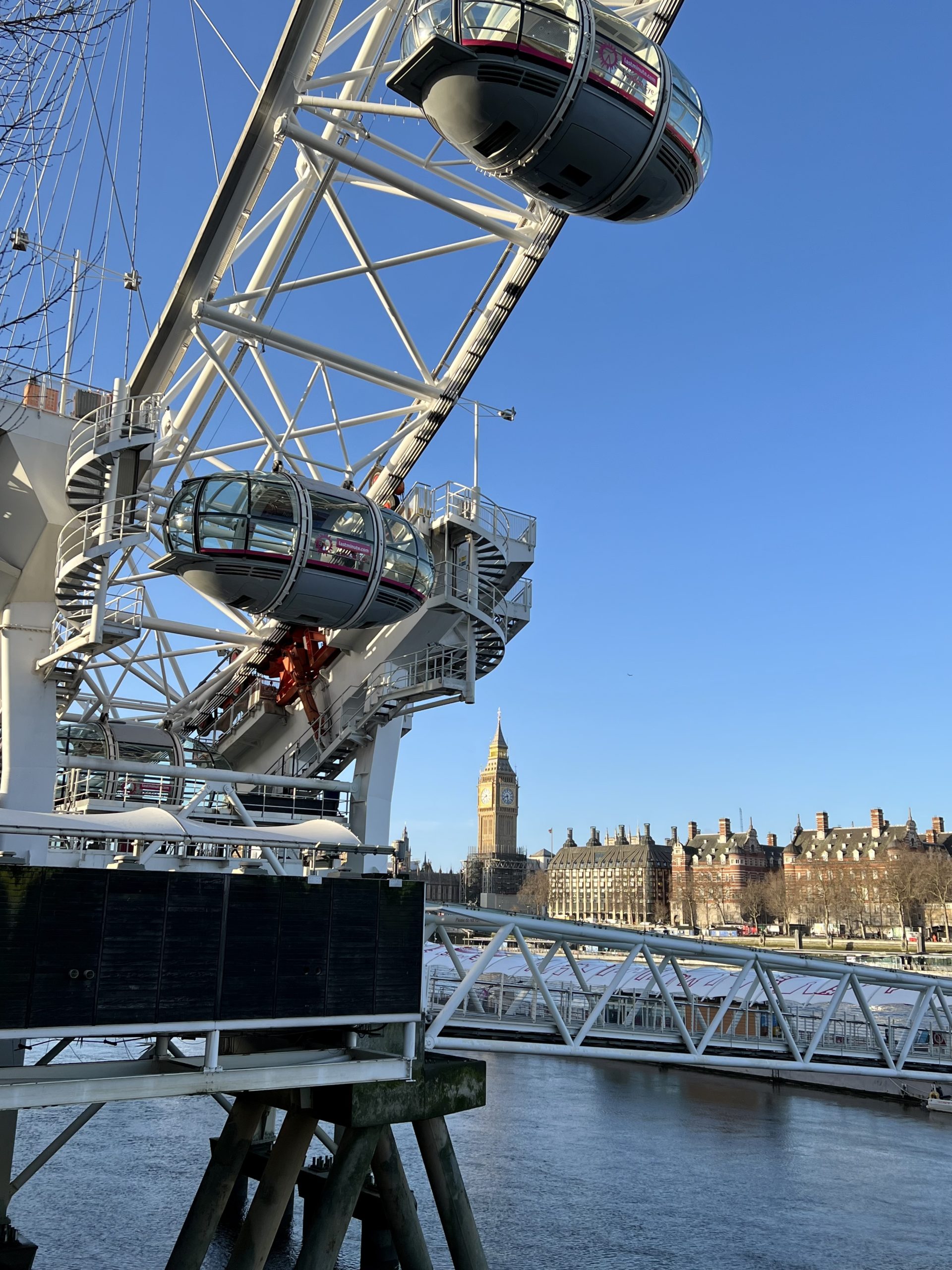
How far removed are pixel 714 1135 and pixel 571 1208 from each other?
39.5 feet

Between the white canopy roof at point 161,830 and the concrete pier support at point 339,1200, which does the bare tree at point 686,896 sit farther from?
the concrete pier support at point 339,1200

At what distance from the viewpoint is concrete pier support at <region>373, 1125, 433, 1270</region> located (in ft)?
52.1

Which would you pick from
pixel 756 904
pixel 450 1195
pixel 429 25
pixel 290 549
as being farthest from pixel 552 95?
pixel 756 904

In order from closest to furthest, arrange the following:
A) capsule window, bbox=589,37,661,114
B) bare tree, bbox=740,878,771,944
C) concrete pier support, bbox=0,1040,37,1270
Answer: capsule window, bbox=589,37,661,114, concrete pier support, bbox=0,1040,37,1270, bare tree, bbox=740,878,771,944

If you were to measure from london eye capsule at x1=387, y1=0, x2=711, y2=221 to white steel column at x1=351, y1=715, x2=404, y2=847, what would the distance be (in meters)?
14.8

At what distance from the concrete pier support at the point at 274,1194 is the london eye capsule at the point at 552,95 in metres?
11.9

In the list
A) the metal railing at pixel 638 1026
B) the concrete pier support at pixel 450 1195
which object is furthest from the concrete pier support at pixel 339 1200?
the metal railing at pixel 638 1026

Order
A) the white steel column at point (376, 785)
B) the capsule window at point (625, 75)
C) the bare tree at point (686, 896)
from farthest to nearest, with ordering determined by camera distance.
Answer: the bare tree at point (686, 896) → the white steel column at point (376, 785) → the capsule window at point (625, 75)

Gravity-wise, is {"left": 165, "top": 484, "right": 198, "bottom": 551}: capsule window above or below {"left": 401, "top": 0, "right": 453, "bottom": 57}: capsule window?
below

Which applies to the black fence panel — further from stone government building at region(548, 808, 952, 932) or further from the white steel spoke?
stone government building at region(548, 808, 952, 932)

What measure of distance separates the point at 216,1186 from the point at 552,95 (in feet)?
47.6

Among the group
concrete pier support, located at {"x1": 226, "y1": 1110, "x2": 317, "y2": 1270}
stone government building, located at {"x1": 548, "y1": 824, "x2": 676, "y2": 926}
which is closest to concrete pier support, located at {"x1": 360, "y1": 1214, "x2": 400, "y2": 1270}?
concrete pier support, located at {"x1": 226, "y1": 1110, "x2": 317, "y2": 1270}

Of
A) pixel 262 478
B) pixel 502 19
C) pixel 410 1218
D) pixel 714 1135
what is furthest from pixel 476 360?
pixel 714 1135

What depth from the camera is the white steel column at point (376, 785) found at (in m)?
25.2
